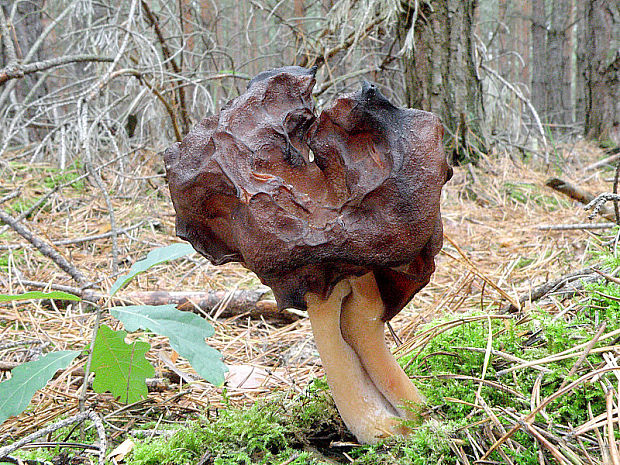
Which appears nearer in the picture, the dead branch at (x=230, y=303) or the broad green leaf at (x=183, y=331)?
the broad green leaf at (x=183, y=331)

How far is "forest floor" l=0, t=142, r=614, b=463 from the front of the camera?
204 cm

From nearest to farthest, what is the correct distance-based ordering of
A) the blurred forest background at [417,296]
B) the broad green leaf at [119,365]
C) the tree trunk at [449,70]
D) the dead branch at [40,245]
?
the blurred forest background at [417,296] < the broad green leaf at [119,365] < the dead branch at [40,245] < the tree trunk at [449,70]

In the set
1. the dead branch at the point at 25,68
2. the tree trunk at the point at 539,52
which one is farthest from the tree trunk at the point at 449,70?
the tree trunk at the point at 539,52

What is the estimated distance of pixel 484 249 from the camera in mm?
3531

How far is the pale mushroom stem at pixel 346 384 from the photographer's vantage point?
1.51 m

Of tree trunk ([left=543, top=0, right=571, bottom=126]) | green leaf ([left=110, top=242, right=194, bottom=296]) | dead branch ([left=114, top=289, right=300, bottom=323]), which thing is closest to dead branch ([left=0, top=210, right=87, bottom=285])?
dead branch ([left=114, top=289, right=300, bottom=323])

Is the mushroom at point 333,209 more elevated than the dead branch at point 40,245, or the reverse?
the mushroom at point 333,209

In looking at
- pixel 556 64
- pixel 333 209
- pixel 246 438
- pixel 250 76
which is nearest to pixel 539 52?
pixel 556 64

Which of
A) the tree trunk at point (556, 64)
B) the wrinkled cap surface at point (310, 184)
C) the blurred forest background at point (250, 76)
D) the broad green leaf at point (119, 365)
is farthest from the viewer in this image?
the tree trunk at point (556, 64)

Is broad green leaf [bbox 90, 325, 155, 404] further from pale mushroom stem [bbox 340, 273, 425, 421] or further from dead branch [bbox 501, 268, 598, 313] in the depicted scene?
dead branch [bbox 501, 268, 598, 313]

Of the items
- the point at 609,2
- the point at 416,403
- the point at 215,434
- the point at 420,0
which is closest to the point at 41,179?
the point at 420,0

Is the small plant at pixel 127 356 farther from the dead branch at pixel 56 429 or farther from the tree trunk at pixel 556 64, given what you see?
the tree trunk at pixel 556 64

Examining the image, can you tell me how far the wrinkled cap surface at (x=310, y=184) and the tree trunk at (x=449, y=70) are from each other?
11.0 ft

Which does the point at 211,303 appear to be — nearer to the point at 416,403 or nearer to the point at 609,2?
the point at 416,403
